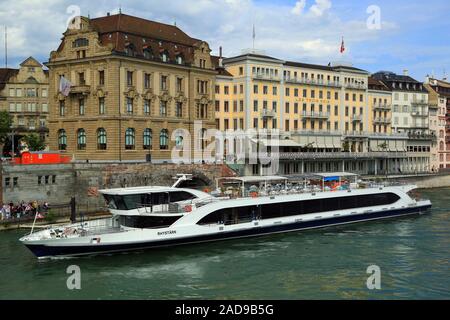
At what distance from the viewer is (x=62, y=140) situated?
63.9 metres

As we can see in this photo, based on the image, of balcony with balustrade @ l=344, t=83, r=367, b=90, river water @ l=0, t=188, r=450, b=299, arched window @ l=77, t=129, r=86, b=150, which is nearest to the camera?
river water @ l=0, t=188, r=450, b=299

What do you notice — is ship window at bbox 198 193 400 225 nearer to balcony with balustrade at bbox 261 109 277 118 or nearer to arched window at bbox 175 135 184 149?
arched window at bbox 175 135 184 149

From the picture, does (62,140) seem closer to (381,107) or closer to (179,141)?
(179,141)

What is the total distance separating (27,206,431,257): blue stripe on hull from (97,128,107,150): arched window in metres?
27.4

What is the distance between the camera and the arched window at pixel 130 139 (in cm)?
6065

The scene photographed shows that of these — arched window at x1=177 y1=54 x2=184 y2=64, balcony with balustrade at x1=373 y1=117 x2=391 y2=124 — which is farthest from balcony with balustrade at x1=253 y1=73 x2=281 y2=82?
balcony with balustrade at x1=373 y1=117 x2=391 y2=124

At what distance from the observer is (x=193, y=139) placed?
224ft

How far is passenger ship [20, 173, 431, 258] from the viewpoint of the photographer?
106ft

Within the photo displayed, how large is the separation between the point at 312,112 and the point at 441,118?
35581 millimetres

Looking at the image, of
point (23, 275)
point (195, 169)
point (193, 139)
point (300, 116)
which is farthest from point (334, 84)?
point (23, 275)

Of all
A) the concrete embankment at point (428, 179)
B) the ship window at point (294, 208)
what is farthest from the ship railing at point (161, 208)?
the concrete embankment at point (428, 179)

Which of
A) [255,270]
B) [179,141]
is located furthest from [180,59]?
[255,270]

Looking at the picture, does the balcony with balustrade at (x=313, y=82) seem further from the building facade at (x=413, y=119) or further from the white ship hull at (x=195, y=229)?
the white ship hull at (x=195, y=229)

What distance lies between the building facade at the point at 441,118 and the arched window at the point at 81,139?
6870cm
